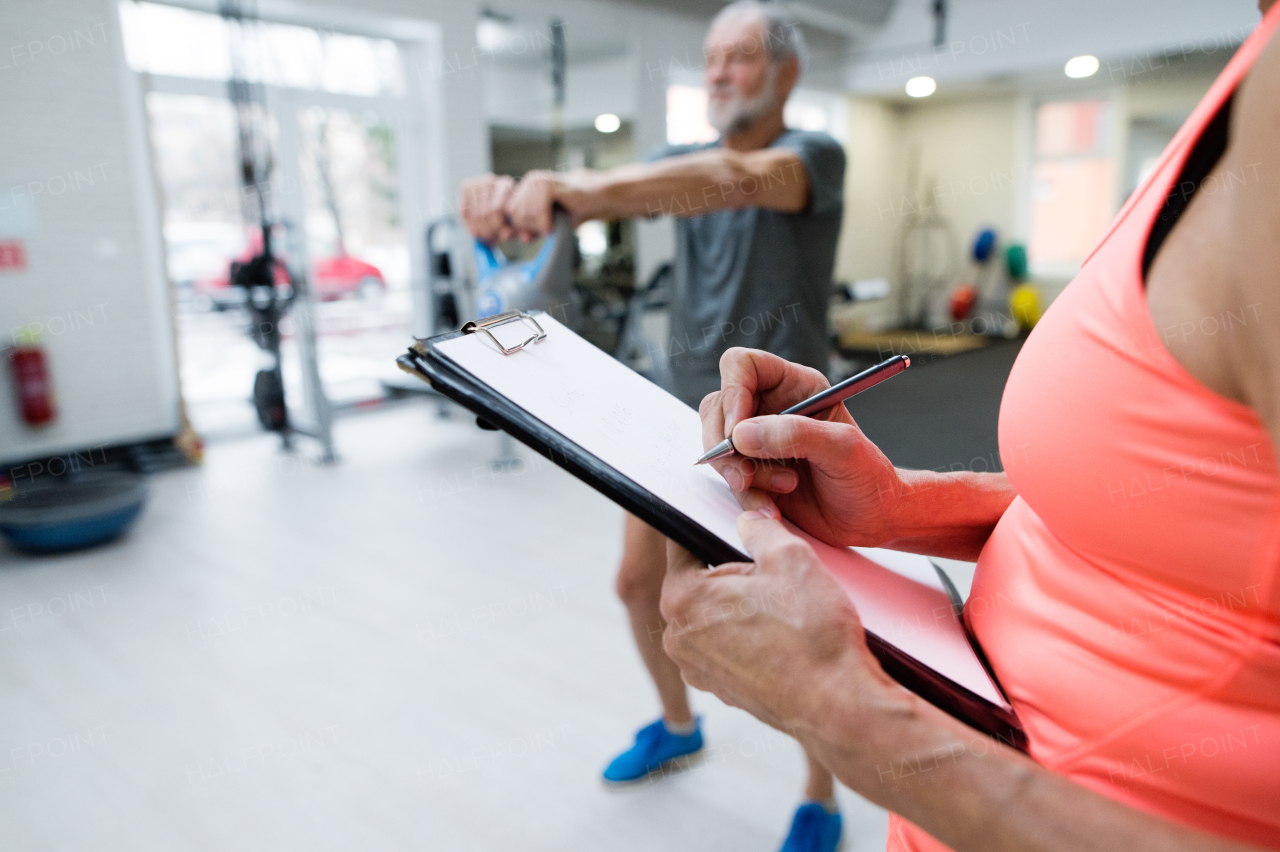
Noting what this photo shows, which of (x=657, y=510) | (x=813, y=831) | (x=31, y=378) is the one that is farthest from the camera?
(x=31, y=378)

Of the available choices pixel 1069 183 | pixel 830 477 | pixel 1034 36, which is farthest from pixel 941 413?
pixel 1069 183

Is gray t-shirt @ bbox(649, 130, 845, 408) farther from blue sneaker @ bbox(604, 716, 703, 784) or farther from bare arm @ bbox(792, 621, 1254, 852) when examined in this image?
bare arm @ bbox(792, 621, 1254, 852)

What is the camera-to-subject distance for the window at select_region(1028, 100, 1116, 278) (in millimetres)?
9234

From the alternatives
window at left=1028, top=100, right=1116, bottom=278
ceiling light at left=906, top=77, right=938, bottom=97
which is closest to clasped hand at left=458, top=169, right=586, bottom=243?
ceiling light at left=906, top=77, right=938, bottom=97

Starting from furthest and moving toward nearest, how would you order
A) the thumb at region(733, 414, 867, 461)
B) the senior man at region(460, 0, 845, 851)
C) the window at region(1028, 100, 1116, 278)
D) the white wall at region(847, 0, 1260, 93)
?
the window at region(1028, 100, 1116, 278) → the white wall at region(847, 0, 1260, 93) → the senior man at region(460, 0, 845, 851) → the thumb at region(733, 414, 867, 461)

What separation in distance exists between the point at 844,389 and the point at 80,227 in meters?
5.09

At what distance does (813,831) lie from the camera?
63.0 inches

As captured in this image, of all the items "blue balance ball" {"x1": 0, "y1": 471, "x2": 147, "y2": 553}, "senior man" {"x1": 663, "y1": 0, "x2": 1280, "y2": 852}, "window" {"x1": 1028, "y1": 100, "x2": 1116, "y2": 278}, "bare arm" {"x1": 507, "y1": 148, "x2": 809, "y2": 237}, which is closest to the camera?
"senior man" {"x1": 663, "y1": 0, "x2": 1280, "y2": 852}

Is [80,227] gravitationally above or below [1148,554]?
above

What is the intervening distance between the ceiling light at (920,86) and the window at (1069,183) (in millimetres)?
1554

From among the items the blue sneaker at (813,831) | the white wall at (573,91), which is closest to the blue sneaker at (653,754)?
the blue sneaker at (813,831)

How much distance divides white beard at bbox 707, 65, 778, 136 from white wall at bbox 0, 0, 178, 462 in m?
4.14

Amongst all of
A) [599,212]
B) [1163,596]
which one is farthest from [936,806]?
[599,212]

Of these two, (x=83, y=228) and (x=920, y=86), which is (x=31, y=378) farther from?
(x=920, y=86)
